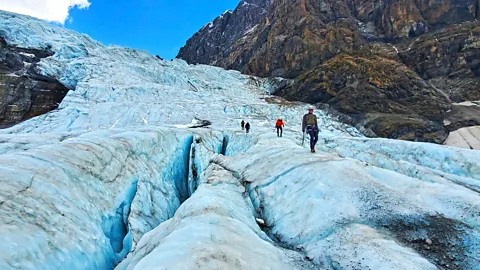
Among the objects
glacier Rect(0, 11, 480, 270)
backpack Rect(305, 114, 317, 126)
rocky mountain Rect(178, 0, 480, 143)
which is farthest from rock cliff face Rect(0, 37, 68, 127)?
backpack Rect(305, 114, 317, 126)

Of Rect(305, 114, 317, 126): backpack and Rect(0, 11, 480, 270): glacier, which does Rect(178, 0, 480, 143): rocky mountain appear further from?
Rect(0, 11, 480, 270): glacier

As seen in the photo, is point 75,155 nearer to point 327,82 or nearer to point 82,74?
point 82,74

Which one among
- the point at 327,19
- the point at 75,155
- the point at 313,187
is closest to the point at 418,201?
the point at 313,187

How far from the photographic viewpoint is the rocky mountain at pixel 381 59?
46.1 meters

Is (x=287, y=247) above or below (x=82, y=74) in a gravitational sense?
below

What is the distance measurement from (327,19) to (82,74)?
59423 mm

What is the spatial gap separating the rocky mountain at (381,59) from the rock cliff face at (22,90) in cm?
4178

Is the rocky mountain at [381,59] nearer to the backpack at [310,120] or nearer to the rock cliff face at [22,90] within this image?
the backpack at [310,120]

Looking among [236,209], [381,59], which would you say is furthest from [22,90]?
[381,59]

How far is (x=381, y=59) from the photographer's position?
55688mm

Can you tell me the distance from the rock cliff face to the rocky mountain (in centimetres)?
4178

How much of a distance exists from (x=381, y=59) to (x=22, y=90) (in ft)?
205

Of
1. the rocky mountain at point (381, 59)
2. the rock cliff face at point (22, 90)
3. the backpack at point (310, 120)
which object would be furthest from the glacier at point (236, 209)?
the rocky mountain at point (381, 59)

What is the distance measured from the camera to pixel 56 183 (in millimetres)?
6398
